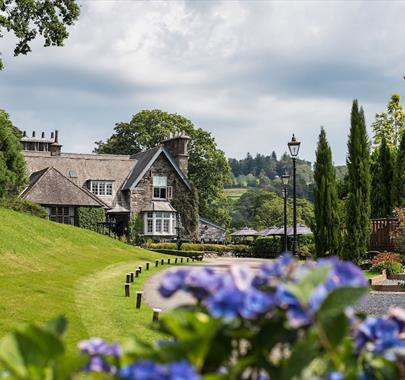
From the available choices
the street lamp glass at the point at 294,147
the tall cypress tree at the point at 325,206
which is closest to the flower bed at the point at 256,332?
the street lamp glass at the point at 294,147

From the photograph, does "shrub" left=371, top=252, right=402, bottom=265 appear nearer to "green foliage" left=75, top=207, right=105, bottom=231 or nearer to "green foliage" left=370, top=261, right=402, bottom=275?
"green foliage" left=370, top=261, right=402, bottom=275

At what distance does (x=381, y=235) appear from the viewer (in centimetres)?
3634

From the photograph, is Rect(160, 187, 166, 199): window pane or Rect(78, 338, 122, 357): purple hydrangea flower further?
Rect(160, 187, 166, 199): window pane

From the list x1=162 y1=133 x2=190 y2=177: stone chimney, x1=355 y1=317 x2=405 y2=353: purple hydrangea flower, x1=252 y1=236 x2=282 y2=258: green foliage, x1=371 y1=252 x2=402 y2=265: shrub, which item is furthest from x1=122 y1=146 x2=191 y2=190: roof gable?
x1=355 y1=317 x2=405 y2=353: purple hydrangea flower

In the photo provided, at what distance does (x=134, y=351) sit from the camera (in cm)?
236

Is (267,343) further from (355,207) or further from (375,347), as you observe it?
(355,207)

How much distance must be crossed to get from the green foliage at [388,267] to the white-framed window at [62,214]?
34.2 metres

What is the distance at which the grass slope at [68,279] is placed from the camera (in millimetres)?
16266

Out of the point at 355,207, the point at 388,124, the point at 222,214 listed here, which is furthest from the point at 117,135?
the point at 355,207

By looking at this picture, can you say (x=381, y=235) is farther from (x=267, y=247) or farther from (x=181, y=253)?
(x=267, y=247)

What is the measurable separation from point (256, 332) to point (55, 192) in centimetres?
5673

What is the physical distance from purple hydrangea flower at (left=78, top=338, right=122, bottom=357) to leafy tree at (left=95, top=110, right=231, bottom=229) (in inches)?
2914

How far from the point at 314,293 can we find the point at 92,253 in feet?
121

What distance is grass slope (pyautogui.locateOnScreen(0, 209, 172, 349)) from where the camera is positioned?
53.4ft
